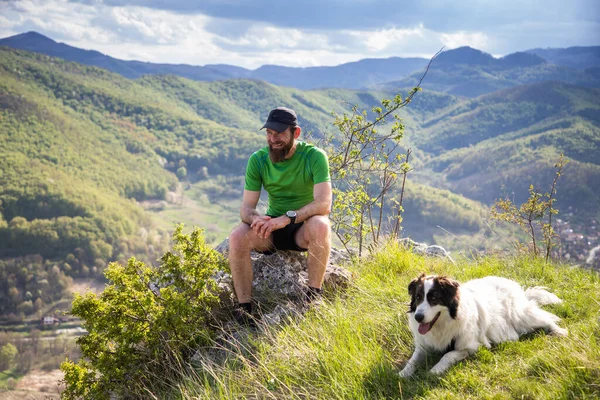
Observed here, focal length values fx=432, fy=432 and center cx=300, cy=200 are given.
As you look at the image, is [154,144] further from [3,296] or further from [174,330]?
[174,330]

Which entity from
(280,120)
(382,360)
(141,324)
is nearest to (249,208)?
(280,120)

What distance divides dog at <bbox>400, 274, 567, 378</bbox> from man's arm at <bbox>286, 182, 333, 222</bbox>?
4.37 ft

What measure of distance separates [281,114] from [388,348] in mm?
2400

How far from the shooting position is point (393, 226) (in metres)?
6.90

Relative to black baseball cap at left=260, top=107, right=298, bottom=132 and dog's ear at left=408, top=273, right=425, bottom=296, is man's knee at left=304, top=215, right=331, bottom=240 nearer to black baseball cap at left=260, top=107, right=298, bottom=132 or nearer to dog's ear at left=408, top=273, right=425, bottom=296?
black baseball cap at left=260, top=107, right=298, bottom=132

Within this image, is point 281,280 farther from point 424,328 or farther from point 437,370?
point 437,370

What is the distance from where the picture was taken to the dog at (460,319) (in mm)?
3031

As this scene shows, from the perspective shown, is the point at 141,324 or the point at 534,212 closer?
the point at 141,324

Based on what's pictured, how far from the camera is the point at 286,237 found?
451cm

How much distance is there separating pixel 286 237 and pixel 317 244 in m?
0.46

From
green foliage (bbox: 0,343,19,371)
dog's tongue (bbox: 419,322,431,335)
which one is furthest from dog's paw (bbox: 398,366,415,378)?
green foliage (bbox: 0,343,19,371)

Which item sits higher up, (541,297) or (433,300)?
(433,300)

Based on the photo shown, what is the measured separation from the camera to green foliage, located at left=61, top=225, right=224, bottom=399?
359 centimetres

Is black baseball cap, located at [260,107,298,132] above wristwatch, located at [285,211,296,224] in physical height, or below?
above
